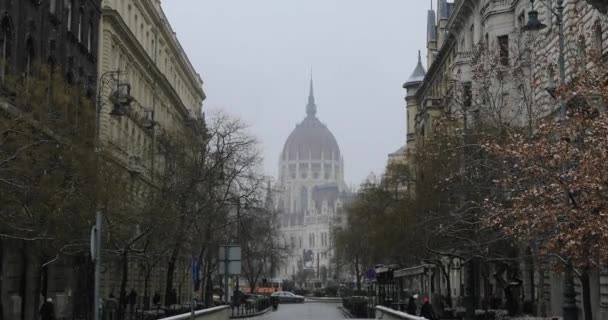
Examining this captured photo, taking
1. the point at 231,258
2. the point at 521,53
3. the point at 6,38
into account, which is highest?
the point at 6,38

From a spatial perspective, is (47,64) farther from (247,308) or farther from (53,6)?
(247,308)

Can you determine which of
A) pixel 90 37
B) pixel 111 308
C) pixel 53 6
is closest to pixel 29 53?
pixel 53 6

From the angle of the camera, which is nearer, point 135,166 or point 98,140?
point 98,140

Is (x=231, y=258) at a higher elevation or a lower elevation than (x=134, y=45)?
lower

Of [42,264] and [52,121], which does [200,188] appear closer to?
[42,264]

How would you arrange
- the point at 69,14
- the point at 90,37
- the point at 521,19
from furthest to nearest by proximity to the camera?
1. the point at 521,19
2. the point at 90,37
3. the point at 69,14

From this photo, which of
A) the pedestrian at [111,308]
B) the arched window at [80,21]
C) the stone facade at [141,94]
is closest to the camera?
the pedestrian at [111,308]

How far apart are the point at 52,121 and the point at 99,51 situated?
2068cm

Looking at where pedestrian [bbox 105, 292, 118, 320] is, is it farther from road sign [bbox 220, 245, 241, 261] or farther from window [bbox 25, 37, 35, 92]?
road sign [bbox 220, 245, 241, 261]

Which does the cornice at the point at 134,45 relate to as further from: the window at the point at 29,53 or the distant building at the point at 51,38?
the window at the point at 29,53

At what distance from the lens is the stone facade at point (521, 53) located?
2938 centimetres

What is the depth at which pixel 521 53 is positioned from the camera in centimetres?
2850

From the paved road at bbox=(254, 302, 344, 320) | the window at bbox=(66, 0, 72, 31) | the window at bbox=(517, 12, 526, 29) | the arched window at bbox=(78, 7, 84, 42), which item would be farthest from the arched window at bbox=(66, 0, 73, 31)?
the window at bbox=(517, 12, 526, 29)

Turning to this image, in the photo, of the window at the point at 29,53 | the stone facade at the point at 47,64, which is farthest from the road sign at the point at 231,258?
the window at the point at 29,53
